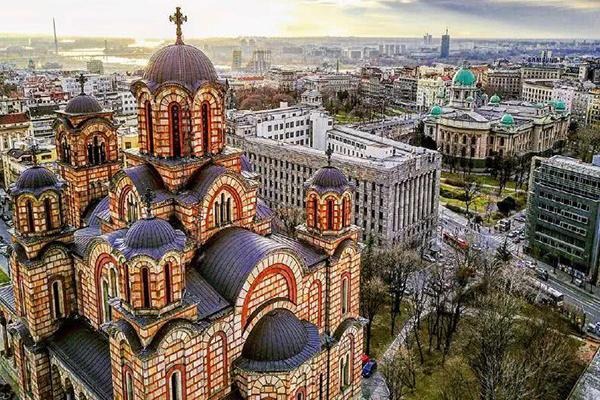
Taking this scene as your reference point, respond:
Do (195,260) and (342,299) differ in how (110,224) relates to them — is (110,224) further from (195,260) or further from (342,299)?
(342,299)

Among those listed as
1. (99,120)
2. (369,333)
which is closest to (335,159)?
(369,333)

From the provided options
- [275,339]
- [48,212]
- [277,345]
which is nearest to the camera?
[277,345]

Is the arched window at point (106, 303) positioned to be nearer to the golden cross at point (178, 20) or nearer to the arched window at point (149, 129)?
the arched window at point (149, 129)

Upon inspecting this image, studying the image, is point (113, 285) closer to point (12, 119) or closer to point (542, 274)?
point (542, 274)

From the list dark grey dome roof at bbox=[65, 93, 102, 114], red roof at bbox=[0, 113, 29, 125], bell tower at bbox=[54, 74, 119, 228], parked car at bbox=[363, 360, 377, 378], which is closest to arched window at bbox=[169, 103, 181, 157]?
bell tower at bbox=[54, 74, 119, 228]

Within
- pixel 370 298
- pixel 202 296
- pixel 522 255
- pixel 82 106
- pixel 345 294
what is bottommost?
pixel 522 255

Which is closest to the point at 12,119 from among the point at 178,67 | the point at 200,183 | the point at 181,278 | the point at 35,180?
the point at 35,180
